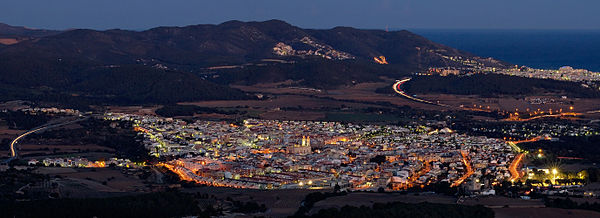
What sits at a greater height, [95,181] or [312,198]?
[312,198]

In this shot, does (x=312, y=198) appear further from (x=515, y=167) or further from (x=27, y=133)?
(x=27, y=133)

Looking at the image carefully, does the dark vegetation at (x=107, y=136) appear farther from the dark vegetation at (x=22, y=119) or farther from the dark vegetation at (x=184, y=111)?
the dark vegetation at (x=184, y=111)

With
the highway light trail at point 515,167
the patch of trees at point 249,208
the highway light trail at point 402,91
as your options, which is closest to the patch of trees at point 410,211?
the patch of trees at point 249,208

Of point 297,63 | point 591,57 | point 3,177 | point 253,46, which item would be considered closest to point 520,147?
point 3,177

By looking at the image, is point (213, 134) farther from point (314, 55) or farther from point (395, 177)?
point (314, 55)

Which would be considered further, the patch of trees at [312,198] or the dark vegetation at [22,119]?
→ the dark vegetation at [22,119]

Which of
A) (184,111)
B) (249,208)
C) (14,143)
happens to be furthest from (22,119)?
→ (249,208)
